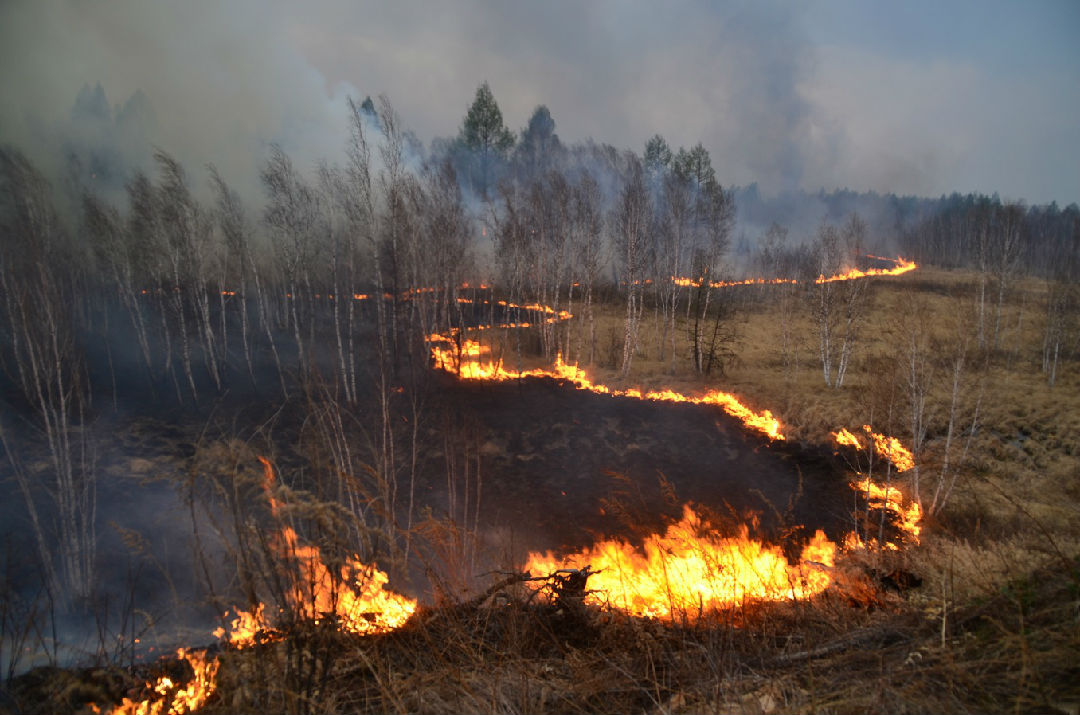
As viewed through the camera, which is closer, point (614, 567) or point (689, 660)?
point (689, 660)

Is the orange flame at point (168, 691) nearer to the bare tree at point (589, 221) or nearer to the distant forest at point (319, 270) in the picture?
the distant forest at point (319, 270)

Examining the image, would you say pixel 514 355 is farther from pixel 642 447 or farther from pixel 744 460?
→ pixel 744 460

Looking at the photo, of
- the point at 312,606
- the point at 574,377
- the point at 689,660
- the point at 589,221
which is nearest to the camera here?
the point at 312,606

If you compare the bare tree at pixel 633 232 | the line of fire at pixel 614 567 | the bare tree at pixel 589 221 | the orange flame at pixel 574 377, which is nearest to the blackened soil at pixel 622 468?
the line of fire at pixel 614 567

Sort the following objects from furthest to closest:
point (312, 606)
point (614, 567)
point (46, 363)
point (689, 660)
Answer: point (46, 363) → point (614, 567) → point (689, 660) → point (312, 606)

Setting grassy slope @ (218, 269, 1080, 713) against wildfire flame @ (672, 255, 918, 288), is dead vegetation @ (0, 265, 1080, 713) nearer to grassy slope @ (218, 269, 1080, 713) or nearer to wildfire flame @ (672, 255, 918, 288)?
grassy slope @ (218, 269, 1080, 713)

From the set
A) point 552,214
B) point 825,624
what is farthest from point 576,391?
point 825,624

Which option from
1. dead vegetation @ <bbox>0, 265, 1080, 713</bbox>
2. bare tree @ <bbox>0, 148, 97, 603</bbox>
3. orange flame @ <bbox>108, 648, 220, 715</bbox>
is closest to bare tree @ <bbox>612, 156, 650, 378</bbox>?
dead vegetation @ <bbox>0, 265, 1080, 713</bbox>

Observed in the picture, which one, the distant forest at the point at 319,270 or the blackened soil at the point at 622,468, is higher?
the distant forest at the point at 319,270

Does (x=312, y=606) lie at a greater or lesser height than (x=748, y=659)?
greater

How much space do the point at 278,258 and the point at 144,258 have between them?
7013 millimetres

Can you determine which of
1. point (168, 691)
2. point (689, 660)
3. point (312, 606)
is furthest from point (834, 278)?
Result: point (168, 691)

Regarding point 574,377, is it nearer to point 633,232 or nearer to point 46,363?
point 633,232

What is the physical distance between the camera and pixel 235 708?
2514 mm
